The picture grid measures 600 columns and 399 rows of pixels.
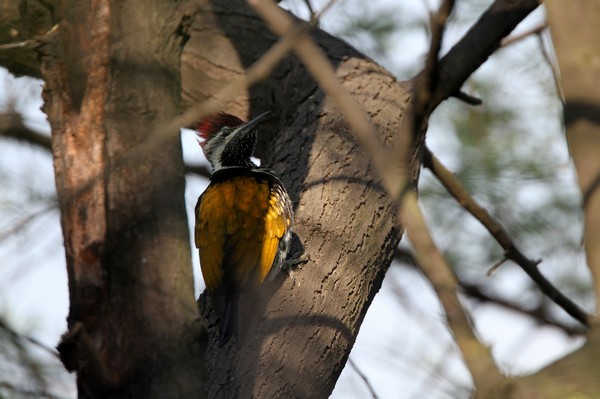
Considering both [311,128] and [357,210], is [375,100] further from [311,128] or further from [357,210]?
[357,210]

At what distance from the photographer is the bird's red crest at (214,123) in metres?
5.79

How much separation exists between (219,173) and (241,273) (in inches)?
46.2

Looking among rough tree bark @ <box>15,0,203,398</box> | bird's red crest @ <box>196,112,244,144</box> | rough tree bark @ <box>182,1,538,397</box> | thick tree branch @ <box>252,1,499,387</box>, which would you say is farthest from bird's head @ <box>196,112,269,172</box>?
thick tree branch @ <box>252,1,499,387</box>

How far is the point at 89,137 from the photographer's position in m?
2.93

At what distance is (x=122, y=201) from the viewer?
9.27ft

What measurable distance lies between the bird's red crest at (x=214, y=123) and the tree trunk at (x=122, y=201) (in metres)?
2.59

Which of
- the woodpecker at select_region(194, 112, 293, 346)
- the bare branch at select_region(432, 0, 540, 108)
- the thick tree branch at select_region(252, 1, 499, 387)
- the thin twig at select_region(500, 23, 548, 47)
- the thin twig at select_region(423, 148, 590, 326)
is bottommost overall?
the thick tree branch at select_region(252, 1, 499, 387)

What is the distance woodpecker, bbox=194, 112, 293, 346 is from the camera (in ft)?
14.9

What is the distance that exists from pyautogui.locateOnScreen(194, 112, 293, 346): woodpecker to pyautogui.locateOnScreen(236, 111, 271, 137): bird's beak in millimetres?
24

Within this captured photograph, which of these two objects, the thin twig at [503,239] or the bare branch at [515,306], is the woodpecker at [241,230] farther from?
the bare branch at [515,306]

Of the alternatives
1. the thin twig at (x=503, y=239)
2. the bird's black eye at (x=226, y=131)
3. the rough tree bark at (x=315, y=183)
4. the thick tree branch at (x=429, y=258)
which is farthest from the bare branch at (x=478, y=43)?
the thick tree branch at (x=429, y=258)

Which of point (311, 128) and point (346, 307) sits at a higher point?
point (311, 128)

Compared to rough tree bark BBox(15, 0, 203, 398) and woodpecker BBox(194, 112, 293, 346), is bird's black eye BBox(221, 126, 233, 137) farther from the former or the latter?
rough tree bark BBox(15, 0, 203, 398)

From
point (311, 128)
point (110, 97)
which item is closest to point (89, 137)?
point (110, 97)
